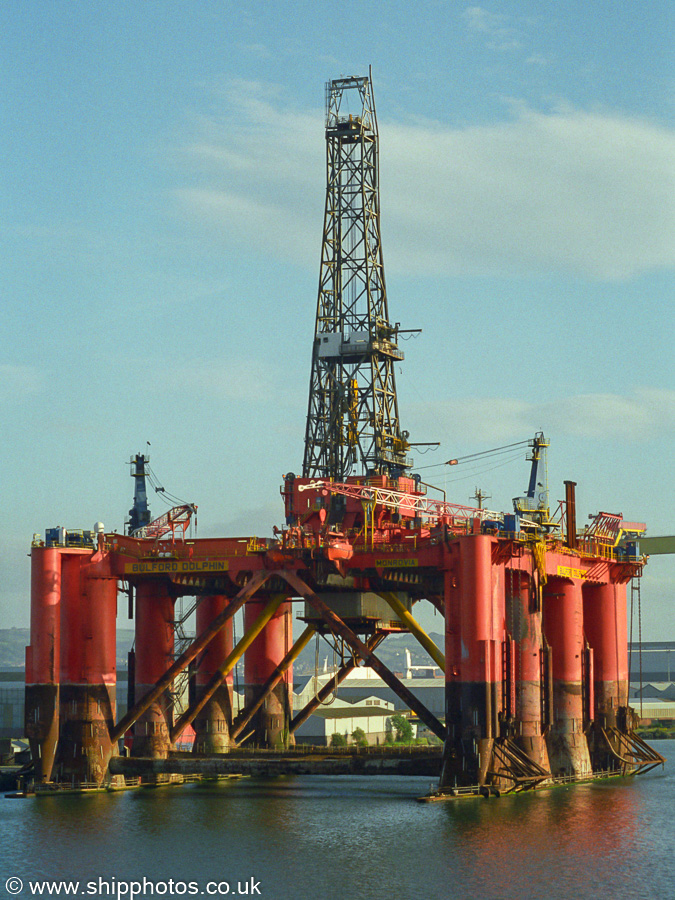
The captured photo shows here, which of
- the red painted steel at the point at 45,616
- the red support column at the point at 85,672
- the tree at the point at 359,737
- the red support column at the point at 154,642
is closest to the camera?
the red painted steel at the point at 45,616

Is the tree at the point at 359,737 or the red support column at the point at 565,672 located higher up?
the red support column at the point at 565,672

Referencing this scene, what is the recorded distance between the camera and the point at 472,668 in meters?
73.3

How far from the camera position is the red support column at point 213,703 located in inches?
3602

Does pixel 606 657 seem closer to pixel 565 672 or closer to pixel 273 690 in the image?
pixel 565 672

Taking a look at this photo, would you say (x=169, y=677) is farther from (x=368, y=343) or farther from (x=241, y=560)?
(x=368, y=343)

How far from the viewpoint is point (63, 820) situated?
6812 cm

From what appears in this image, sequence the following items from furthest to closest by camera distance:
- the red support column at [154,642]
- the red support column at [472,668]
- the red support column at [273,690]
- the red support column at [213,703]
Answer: the red support column at [273,690] → the red support column at [213,703] → the red support column at [154,642] → the red support column at [472,668]

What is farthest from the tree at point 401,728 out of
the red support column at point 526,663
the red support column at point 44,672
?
the red support column at point 44,672

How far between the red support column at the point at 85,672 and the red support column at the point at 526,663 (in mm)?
23109

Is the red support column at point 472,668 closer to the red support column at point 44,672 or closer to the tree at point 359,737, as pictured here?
the red support column at point 44,672

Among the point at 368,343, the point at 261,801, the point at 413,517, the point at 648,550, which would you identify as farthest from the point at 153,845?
the point at 648,550

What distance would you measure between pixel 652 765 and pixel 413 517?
25369 millimetres

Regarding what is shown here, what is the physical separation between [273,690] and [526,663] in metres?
22.0

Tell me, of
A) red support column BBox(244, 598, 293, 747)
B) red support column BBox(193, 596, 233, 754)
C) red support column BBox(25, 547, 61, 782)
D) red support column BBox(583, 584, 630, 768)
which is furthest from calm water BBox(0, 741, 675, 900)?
red support column BBox(244, 598, 293, 747)
